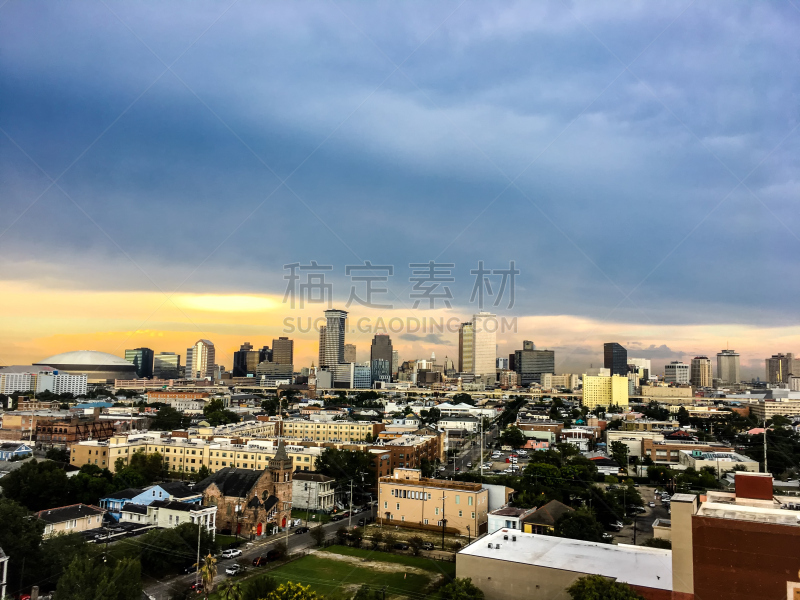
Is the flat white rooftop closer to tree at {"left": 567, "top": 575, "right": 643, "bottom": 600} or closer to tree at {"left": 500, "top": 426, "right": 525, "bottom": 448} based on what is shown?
tree at {"left": 567, "top": 575, "right": 643, "bottom": 600}

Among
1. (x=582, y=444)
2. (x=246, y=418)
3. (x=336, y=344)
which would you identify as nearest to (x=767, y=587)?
(x=582, y=444)

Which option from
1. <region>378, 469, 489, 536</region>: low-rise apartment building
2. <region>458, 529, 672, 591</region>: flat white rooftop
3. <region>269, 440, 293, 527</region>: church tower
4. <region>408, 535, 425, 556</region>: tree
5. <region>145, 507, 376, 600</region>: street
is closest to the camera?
<region>458, 529, 672, 591</region>: flat white rooftop

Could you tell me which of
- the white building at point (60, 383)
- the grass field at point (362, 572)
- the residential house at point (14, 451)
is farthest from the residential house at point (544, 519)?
the white building at point (60, 383)

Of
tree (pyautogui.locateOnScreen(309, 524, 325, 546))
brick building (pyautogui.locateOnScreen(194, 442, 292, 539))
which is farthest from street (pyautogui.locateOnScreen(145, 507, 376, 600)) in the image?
brick building (pyautogui.locateOnScreen(194, 442, 292, 539))

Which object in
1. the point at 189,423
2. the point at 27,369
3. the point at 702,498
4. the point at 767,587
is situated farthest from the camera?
the point at 27,369

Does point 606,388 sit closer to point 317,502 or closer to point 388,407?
point 388,407
